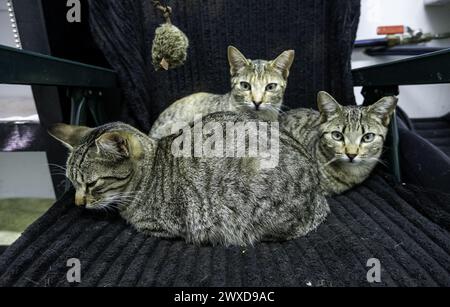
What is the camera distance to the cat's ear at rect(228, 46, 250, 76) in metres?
1.31

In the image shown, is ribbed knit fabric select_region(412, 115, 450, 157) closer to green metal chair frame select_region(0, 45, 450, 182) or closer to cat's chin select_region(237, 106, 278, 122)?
green metal chair frame select_region(0, 45, 450, 182)

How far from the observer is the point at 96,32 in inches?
54.3

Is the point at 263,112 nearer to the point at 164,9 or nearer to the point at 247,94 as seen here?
the point at 247,94

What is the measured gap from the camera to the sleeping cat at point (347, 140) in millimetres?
1107

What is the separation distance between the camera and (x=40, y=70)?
83 cm

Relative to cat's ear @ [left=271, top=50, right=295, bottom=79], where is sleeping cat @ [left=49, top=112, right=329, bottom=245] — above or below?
below

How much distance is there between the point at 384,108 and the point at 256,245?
729 millimetres

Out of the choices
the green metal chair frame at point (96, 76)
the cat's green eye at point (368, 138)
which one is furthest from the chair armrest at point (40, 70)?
the cat's green eye at point (368, 138)

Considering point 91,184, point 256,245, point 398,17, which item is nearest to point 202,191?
point 256,245

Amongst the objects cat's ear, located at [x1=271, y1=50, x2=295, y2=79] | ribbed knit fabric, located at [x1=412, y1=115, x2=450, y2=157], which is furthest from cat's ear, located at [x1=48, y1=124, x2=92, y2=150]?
ribbed knit fabric, located at [x1=412, y1=115, x2=450, y2=157]
